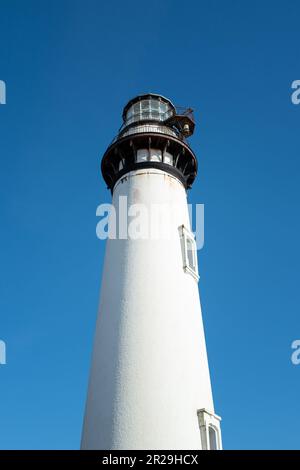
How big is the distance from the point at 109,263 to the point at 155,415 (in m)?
5.63

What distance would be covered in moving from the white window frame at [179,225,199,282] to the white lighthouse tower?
37 mm

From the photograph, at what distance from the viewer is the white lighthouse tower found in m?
11.6

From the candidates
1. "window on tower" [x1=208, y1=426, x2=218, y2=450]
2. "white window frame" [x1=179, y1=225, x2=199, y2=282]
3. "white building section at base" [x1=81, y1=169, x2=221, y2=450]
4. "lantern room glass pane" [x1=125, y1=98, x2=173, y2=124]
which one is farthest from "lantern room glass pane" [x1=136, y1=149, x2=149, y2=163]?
"window on tower" [x1=208, y1=426, x2=218, y2=450]

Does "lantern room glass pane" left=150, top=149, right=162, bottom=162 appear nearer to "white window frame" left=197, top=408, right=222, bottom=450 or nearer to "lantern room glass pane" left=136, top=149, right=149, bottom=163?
"lantern room glass pane" left=136, top=149, right=149, bottom=163

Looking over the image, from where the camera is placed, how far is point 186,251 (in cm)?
1538

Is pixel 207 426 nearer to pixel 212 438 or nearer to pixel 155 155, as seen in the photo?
pixel 212 438

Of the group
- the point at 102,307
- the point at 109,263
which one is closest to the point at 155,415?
the point at 102,307

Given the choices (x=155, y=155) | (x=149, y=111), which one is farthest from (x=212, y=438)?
(x=149, y=111)

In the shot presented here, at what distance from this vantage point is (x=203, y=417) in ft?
39.1

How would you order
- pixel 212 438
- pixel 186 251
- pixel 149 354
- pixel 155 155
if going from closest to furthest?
pixel 212 438
pixel 149 354
pixel 186 251
pixel 155 155

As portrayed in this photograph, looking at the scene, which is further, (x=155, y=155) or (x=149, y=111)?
(x=149, y=111)

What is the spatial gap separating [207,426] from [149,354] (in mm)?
2368
